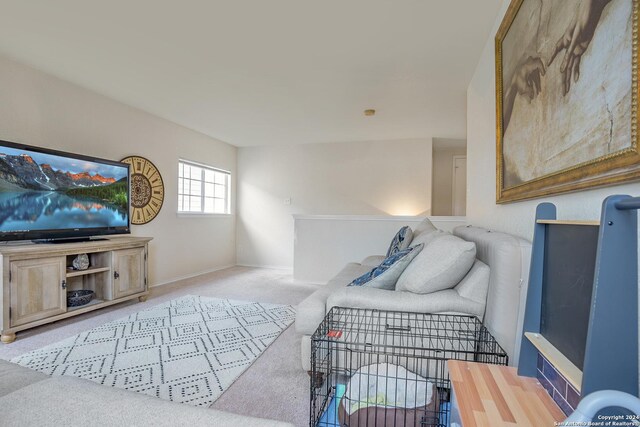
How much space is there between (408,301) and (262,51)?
2245mm

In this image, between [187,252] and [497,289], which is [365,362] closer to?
[497,289]

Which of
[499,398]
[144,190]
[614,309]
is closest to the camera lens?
[614,309]

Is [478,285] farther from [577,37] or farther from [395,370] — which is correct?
[577,37]

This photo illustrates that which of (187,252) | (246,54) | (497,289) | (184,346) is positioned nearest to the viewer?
(497,289)

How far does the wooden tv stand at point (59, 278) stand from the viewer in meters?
2.31

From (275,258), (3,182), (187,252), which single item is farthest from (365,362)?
(275,258)

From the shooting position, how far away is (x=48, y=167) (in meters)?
2.73

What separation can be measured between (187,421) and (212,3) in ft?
7.40

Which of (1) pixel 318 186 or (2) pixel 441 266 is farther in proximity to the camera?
(1) pixel 318 186

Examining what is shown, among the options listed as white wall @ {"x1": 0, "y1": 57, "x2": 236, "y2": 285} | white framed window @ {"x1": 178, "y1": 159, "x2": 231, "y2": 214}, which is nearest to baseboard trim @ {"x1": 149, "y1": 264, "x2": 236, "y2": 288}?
white wall @ {"x1": 0, "y1": 57, "x2": 236, "y2": 285}

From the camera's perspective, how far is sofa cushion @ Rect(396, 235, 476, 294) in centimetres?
154

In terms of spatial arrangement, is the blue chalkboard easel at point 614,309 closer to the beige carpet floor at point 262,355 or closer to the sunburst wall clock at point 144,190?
the beige carpet floor at point 262,355

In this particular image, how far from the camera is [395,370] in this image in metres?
1.39

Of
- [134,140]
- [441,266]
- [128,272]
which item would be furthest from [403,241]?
[134,140]
